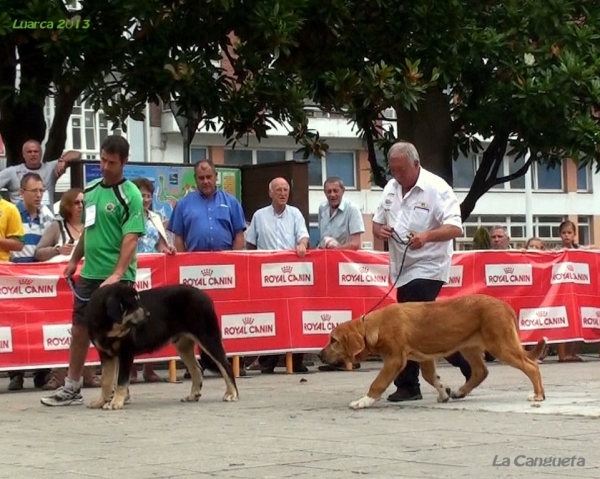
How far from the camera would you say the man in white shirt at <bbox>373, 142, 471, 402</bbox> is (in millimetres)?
10852

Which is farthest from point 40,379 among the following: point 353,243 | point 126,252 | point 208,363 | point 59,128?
point 59,128

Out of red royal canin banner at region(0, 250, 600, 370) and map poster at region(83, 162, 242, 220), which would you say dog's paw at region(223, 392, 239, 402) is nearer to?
red royal canin banner at region(0, 250, 600, 370)

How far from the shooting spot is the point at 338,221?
1584 centimetres

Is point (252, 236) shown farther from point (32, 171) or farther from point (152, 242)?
point (32, 171)

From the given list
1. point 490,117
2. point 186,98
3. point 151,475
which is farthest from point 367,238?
point 151,475

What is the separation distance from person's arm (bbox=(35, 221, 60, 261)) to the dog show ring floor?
1.65 m

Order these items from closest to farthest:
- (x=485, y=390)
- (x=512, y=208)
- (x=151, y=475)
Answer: (x=151, y=475), (x=485, y=390), (x=512, y=208)

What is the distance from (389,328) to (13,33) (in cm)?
858

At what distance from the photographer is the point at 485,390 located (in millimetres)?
11734

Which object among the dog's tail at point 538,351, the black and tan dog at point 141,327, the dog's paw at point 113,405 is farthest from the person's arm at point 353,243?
the dog's paw at point 113,405

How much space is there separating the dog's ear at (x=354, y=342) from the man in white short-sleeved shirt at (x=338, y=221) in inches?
199

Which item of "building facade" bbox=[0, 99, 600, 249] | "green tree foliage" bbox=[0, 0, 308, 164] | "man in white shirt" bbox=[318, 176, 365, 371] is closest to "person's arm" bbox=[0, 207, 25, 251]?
"man in white shirt" bbox=[318, 176, 365, 371]

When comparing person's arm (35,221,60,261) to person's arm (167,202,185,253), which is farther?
person's arm (167,202,185,253)

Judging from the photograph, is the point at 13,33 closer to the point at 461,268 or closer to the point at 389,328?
the point at 461,268
